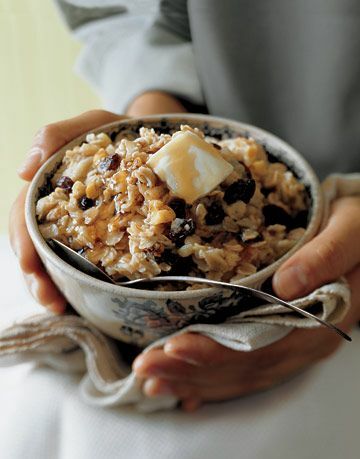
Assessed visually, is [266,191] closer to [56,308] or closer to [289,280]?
[289,280]

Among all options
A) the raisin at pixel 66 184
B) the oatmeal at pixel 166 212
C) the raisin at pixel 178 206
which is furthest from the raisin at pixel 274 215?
the raisin at pixel 66 184

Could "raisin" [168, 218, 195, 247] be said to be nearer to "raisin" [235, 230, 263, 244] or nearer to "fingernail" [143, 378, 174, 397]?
"raisin" [235, 230, 263, 244]

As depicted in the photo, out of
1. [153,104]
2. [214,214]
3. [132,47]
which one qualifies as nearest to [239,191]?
[214,214]

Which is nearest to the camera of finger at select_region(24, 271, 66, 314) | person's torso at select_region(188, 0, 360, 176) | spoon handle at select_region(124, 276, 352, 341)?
spoon handle at select_region(124, 276, 352, 341)

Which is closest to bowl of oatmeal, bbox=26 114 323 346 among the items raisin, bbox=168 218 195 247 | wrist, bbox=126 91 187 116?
raisin, bbox=168 218 195 247

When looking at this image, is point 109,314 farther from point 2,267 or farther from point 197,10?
point 197,10

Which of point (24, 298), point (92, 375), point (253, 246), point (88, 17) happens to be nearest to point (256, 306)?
point (253, 246)

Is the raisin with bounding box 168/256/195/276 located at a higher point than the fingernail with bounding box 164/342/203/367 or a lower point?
higher
